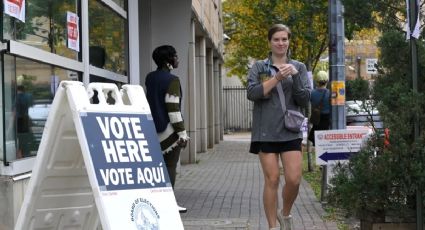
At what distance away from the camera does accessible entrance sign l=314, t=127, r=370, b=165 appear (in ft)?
27.2

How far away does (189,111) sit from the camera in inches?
674

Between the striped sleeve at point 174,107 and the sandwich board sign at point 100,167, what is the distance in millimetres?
2691

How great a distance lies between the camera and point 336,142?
8383mm

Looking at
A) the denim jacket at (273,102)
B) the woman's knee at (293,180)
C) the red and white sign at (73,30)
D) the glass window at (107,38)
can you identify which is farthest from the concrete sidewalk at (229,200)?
the red and white sign at (73,30)

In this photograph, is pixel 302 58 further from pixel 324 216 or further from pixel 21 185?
pixel 21 185

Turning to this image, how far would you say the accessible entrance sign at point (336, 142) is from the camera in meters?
8.29

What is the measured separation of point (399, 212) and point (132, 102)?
8.88 ft

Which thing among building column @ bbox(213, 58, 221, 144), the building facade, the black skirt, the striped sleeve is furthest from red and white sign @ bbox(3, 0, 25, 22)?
building column @ bbox(213, 58, 221, 144)

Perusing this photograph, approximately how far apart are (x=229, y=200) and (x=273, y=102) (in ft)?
12.4

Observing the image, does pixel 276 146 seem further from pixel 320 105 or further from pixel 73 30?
pixel 320 105

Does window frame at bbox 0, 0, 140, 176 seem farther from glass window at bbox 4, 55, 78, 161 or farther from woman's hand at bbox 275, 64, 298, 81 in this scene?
woman's hand at bbox 275, 64, 298, 81

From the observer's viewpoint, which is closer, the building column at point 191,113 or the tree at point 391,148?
the tree at point 391,148

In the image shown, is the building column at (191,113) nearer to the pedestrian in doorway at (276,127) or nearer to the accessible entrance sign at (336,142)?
the accessible entrance sign at (336,142)

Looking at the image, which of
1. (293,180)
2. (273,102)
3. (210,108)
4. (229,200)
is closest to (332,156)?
(229,200)
